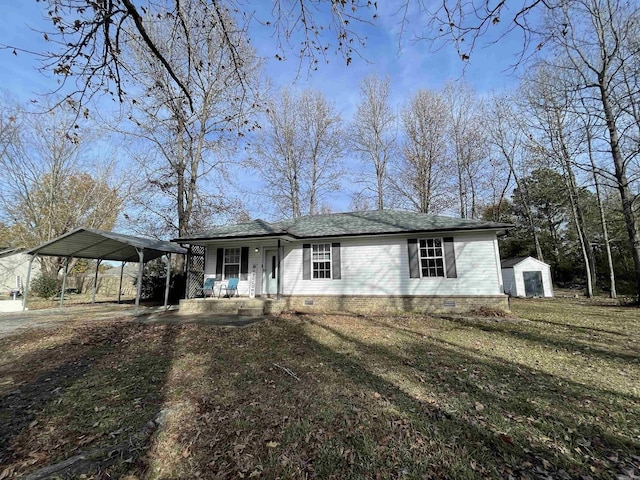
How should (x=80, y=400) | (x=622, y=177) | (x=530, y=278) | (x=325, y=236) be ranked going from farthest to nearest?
(x=530, y=278) → (x=622, y=177) → (x=325, y=236) → (x=80, y=400)

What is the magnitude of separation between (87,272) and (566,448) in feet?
106

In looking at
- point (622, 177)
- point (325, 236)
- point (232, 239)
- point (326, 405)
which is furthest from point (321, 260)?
point (622, 177)

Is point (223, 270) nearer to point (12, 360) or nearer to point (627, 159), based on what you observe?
point (12, 360)

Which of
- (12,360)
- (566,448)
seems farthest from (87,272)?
(566,448)

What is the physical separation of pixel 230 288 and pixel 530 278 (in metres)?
18.7

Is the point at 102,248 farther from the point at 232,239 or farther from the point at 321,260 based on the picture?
the point at 321,260

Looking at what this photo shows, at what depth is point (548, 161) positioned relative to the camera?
55.3 ft

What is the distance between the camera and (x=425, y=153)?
21.3 meters

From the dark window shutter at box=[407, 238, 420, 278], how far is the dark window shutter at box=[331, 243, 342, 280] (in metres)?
2.80

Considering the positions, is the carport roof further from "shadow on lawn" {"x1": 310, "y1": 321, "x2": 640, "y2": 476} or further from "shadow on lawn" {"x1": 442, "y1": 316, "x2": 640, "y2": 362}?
"shadow on lawn" {"x1": 442, "y1": 316, "x2": 640, "y2": 362}

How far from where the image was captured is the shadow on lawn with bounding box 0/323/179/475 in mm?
2896

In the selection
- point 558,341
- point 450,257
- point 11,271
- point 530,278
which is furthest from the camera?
point 11,271

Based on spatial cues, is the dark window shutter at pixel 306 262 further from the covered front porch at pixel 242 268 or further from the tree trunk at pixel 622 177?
the tree trunk at pixel 622 177

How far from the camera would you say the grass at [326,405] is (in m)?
2.69
